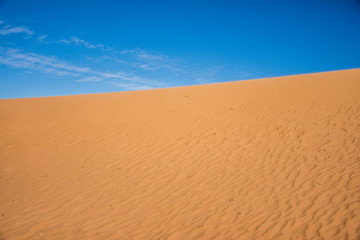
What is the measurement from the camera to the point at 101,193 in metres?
5.59

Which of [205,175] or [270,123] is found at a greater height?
[270,123]

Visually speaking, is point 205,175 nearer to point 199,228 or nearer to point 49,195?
point 199,228

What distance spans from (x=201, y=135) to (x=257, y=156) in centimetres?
252

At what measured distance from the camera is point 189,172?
636cm

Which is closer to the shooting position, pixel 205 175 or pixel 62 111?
pixel 205 175

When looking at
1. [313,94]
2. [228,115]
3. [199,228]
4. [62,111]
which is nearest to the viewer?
[199,228]

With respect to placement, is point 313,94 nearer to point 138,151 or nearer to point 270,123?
point 270,123

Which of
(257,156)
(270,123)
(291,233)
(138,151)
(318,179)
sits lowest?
(291,233)

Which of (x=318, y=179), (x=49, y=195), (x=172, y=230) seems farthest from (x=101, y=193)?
(x=318, y=179)

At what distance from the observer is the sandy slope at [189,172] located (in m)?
4.28

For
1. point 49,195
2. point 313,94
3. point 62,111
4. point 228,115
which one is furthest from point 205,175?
point 62,111

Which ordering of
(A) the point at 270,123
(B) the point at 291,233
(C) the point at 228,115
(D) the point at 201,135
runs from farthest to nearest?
1. (C) the point at 228,115
2. (A) the point at 270,123
3. (D) the point at 201,135
4. (B) the point at 291,233

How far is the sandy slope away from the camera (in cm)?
428

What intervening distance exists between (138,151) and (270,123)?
5.94 metres
